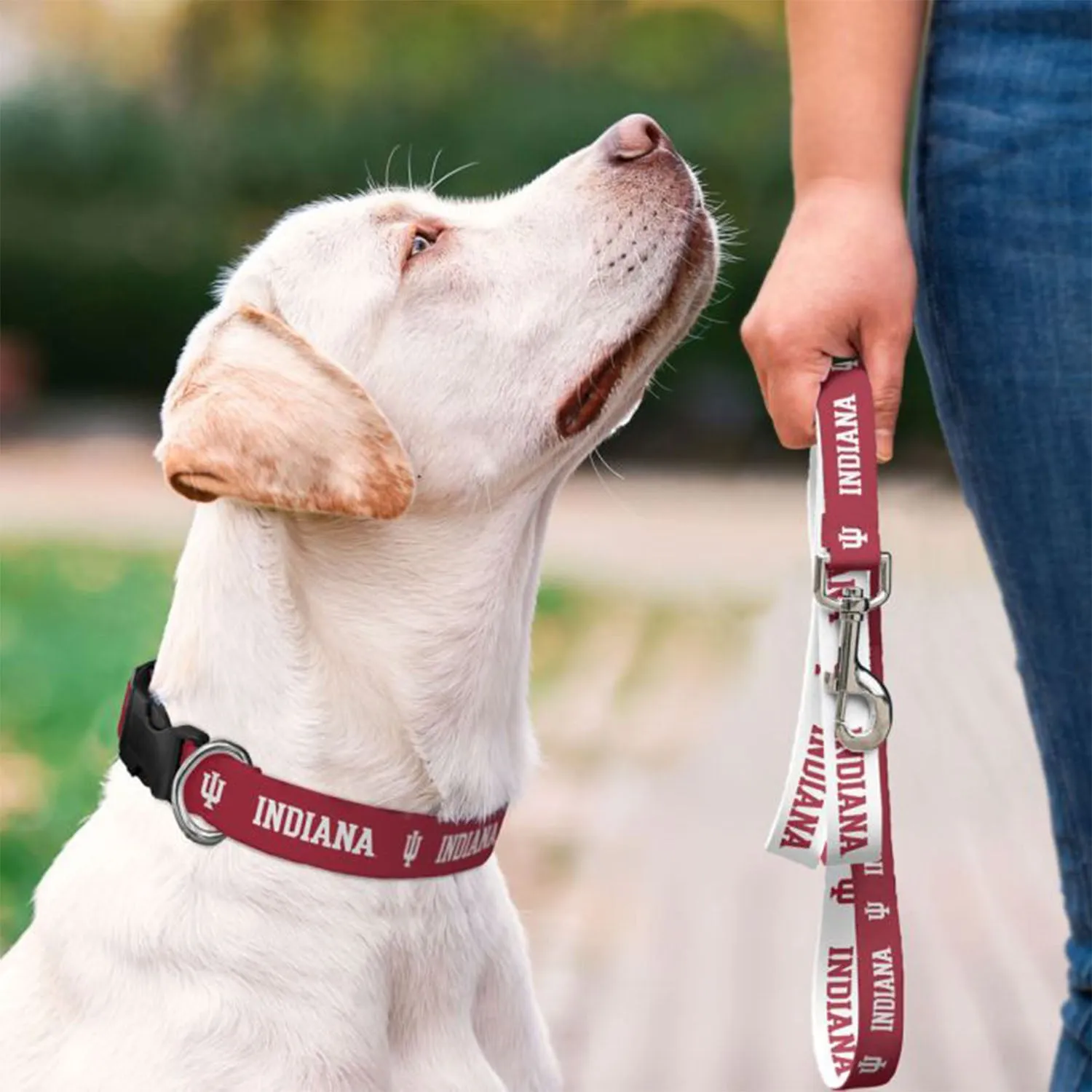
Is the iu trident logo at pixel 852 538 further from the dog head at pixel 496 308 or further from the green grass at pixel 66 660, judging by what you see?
the green grass at pixel 66 660

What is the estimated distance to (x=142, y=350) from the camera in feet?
57.6

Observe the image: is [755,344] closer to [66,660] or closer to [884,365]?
[884,365]

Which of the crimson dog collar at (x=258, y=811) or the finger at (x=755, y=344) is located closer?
the finger at (x=755, y=344)

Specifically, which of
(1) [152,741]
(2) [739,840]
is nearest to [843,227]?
(1) [152,741]

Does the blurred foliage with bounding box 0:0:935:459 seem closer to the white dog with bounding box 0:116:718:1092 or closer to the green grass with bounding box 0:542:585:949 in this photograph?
the green grass with bounding box 0:542:585:949

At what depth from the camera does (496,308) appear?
9.71 feet

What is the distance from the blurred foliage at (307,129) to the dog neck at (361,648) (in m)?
13.7

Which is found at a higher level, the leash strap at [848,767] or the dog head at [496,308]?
the dog head at [496,308]

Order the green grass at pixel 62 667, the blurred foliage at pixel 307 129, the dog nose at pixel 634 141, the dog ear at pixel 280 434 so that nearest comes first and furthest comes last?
Result: the dog ear at pixel 280 434 → the dog nose at pixel 634 141 → the green grass at pixel 62 667 → the blurred foliage at pixel 307 129

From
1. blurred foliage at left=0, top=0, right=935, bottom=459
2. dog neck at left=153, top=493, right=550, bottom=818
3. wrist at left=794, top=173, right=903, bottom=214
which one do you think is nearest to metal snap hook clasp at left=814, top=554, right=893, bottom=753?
wrist at left=794, top=173, right=903, bottom=214

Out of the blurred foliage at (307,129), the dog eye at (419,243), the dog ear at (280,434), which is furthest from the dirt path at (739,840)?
the blurred foliage at (307,129)

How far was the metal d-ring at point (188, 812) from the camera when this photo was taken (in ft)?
8.90

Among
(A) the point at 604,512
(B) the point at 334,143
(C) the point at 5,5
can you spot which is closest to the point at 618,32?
(B) the point at 334,143

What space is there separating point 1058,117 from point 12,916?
3.60 meters
